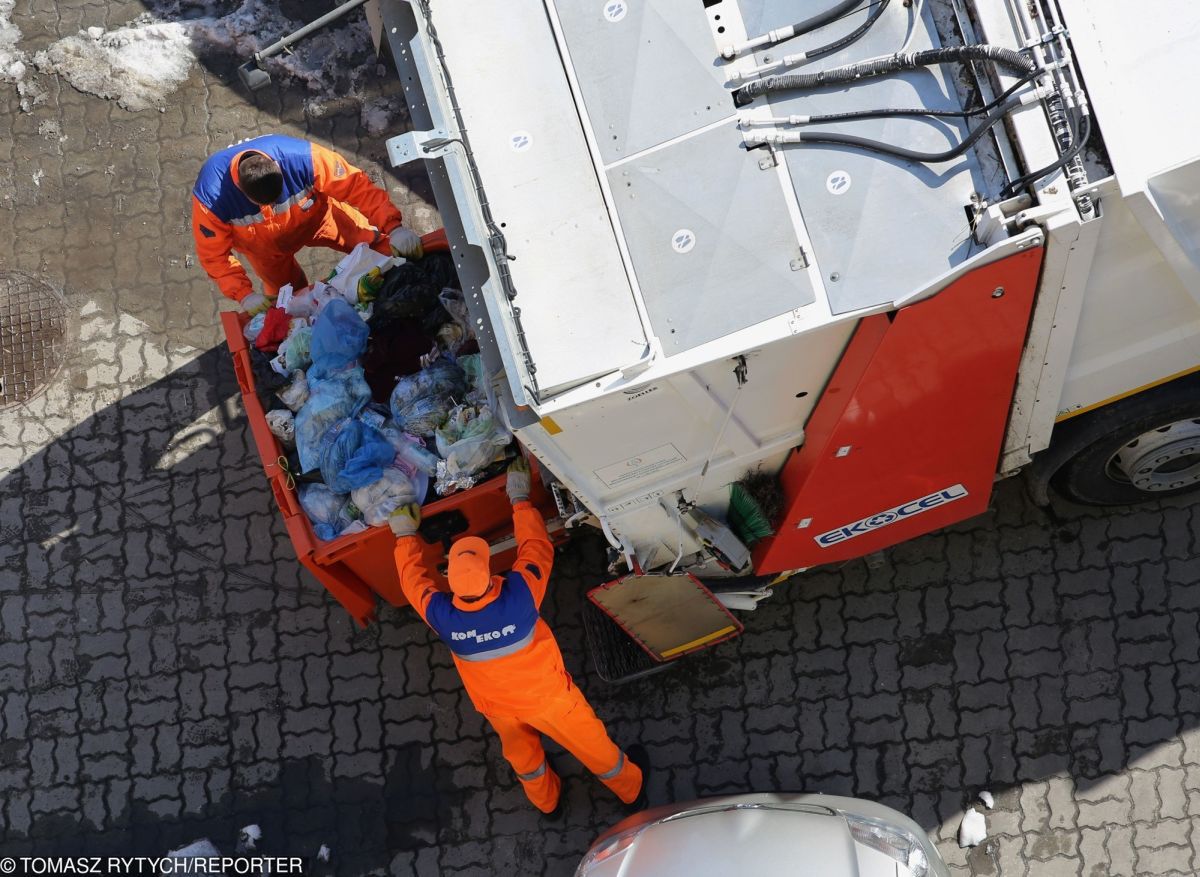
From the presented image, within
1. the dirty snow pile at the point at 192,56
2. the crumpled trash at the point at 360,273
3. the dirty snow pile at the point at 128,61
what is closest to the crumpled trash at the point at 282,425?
the crumpled trash at the point at 360,273

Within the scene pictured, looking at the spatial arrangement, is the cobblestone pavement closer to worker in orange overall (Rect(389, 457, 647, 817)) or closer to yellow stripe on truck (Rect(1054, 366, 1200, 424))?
worker in orange overall (Rect(389, 457, 647, 817))

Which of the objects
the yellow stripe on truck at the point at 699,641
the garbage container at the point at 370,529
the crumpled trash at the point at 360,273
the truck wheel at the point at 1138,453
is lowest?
the yellow stripe on truck at the point at 699,641

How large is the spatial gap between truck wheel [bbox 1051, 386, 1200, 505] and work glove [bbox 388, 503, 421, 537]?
2.65 meters

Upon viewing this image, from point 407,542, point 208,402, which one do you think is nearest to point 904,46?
point 407,542

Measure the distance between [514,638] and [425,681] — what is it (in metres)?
1.27

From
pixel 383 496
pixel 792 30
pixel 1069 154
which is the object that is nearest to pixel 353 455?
pixel 383 496

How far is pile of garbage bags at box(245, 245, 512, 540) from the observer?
15.1 ft

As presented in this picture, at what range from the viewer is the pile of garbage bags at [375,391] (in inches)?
181

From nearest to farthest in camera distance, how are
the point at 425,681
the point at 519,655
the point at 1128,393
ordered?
1. the point at 1128,393
2. the point at 519,655
3. the point at 425,681

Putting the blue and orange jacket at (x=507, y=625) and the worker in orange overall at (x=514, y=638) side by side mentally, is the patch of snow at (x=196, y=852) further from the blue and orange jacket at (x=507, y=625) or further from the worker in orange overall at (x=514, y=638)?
the blue and orange jacket at (x=507, y=625)

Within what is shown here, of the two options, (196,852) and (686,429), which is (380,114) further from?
(196,852)

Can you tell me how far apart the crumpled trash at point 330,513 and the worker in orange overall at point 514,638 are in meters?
0.31

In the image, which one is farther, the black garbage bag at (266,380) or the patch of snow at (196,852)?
the patch of snow at (196,852)

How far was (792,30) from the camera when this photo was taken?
3.63 meters
